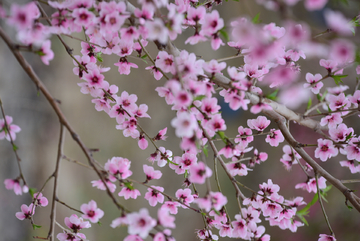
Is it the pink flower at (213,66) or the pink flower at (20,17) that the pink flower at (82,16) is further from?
the pink flower at (213,66)

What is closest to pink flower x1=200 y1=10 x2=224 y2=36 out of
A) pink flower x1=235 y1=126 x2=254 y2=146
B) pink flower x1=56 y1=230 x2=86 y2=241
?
pink flower x1=235 y1=126 x2=254 y2=146

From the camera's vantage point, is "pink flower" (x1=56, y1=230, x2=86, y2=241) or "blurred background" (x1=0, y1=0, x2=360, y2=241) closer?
"pink flower" (x1=56, y1=230, x2=86, y2=241)

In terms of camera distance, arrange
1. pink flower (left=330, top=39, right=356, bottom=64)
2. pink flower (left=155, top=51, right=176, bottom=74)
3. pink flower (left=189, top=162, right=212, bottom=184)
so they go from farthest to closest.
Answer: pink flower (left=155, top=51, right=176, bottom=74)
pink flower (left=189, top=162, right=212, bottom=184)
pink flower (left=330, top=39, right=356, bottom=64)

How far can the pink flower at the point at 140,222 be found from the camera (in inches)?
18.9

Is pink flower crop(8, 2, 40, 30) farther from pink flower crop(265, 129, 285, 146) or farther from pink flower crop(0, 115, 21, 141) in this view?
pink flower crop(265, 129, 285, 146)

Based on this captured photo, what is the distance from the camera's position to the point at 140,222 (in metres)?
0.49

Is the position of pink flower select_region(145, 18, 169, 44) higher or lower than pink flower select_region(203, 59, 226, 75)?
lower

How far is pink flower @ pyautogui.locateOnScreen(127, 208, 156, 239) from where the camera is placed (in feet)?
1.58

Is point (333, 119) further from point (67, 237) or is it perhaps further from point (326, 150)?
point (67, 237)

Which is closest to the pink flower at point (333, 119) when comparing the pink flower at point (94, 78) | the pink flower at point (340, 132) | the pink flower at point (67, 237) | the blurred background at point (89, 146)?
the pink flower at point (340, 132)

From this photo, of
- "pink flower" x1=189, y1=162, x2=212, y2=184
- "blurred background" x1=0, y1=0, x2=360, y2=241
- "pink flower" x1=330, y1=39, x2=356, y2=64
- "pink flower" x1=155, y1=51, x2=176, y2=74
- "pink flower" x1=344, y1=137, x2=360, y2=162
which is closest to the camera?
"pink flower" x1=330, y1=39, x2=356, y2=64

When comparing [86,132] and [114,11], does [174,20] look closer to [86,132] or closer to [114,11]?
[114,11]

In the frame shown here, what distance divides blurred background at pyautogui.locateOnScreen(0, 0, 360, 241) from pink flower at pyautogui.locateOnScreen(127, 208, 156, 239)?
5.24 ft

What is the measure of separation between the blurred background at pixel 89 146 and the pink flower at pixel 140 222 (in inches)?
62.9
